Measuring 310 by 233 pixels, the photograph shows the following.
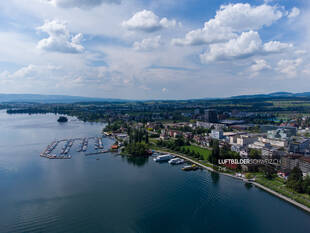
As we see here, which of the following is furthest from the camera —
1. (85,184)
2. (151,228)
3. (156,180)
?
(156,180)

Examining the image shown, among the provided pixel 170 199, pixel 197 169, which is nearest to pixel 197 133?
pixel 197 169

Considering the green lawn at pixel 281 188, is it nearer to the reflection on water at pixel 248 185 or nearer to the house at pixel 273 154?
the reflection on water at pixel 248 185

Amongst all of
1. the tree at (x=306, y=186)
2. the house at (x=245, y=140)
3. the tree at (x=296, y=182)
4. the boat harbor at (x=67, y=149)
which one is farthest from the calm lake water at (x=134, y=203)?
the house at (x=245, y=140)

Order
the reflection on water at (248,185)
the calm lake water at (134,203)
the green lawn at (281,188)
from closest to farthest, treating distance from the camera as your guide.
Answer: the calm lake water at (134,203), the green lawn at (281,188), the reflection on water at (248,185)

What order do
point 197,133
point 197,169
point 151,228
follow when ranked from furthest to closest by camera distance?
point 197,133
point 197,169
point 151,228

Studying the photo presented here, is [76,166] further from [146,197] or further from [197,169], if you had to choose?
[197,169]

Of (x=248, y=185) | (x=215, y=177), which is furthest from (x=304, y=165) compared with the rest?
(x=215, y=177)

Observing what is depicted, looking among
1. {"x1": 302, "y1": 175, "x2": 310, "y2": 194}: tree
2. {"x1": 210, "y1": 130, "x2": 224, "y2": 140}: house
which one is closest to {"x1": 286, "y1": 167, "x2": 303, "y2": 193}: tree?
{"x1": 302, "y1": 175, "x2": 310, "y2": 194}: tree

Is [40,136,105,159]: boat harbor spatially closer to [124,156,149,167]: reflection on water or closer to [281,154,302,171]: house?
[124,156,149,167]: reflection on water
